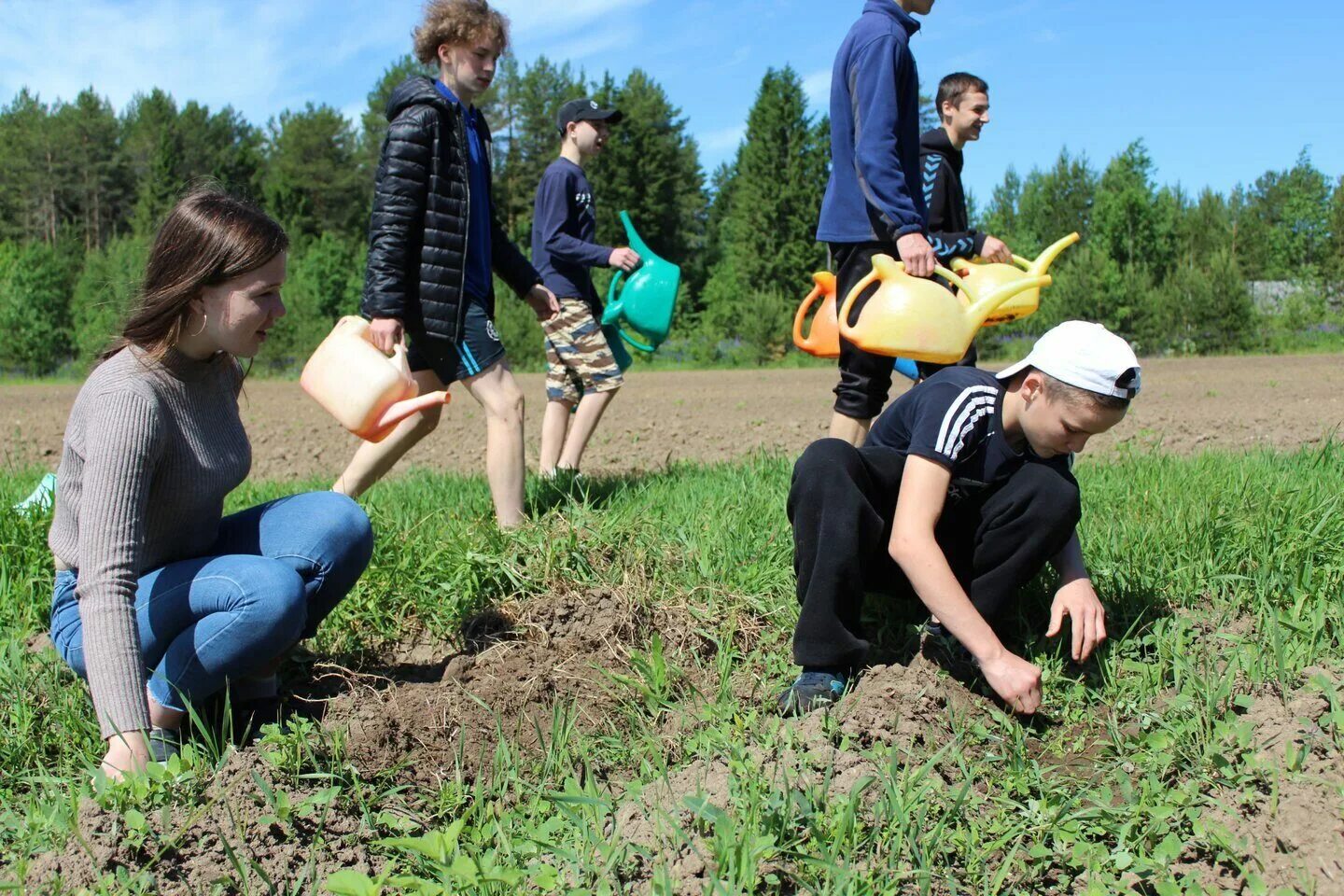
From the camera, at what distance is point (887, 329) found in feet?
10.6

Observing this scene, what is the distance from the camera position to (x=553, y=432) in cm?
471

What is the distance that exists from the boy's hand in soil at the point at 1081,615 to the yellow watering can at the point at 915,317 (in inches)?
38.6

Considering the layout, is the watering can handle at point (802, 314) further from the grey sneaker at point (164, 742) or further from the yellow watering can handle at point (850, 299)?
the grey sneaker at point (164, 742)

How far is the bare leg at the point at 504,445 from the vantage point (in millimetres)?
3494

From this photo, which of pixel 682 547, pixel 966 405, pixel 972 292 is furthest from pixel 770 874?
pixel 972 292

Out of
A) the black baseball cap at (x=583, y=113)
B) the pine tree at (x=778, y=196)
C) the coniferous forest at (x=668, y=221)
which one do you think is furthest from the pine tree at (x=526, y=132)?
the black baseball cap at (x=583, y=113)

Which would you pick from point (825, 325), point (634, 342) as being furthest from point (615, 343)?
point (825, 325)

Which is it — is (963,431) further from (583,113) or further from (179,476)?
(583,113)

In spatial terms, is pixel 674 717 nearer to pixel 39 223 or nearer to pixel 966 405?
pixel 966 405

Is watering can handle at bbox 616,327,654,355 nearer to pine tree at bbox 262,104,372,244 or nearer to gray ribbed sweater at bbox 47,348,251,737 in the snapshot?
gray ribbed sweater at bbox 47,348,251,737

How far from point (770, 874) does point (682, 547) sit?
1503 millimetres

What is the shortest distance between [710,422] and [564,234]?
356 centimetres

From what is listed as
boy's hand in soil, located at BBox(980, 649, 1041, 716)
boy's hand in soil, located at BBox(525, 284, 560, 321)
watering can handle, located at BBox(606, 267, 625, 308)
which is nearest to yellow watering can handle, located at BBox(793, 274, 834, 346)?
boy's hand in soil, located at BBox(525, 284, 560, 321)

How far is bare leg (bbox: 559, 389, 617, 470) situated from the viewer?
4648 mm
